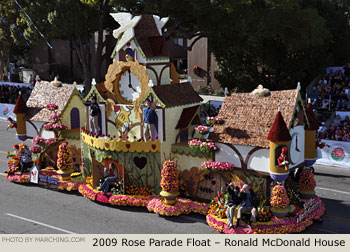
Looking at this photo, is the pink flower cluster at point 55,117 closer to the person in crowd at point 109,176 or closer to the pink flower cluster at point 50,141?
the pink flower cluster at point 50,141

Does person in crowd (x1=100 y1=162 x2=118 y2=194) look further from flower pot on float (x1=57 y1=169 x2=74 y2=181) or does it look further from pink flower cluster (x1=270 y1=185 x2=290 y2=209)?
pink flower cluster (x1=270 y1=185 x2=290 y2=209)

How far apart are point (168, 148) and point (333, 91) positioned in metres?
20.7

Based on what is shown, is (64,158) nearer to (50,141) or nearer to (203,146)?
(50,141)

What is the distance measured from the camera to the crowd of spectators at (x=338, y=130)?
1209 inches

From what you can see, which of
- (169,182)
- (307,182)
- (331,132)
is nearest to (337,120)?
(331,132)

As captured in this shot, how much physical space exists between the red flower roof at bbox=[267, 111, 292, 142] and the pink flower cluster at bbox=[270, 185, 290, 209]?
1.97 meters

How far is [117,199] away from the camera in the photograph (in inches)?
858

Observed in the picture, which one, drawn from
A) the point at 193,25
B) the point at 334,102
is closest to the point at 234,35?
the point at 193,25

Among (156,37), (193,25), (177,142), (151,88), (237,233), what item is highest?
(193,25)

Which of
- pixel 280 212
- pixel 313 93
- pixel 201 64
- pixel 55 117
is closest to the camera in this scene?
pixel 280 212

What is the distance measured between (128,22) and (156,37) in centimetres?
159

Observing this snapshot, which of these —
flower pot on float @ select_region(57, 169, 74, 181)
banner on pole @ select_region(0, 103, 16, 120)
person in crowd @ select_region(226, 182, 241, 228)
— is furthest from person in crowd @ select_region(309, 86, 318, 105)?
banner on pole @ select_region(0, 103, 16, 120)

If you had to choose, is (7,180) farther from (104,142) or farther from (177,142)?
(177,142)

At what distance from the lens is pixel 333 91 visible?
123 feet
